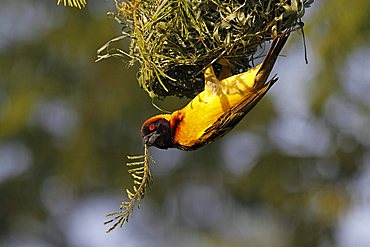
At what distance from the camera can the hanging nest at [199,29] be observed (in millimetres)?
2557

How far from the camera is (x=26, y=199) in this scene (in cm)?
968

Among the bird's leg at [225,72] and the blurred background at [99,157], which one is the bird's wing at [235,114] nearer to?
the bird's leg at [225,72]

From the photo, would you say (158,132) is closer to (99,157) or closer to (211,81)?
(211,81)

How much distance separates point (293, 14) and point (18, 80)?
23.1 ft

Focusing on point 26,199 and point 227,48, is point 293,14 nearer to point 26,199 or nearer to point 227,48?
point 227,48

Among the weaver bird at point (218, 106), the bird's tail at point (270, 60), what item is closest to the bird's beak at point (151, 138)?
the weaver bird at point (218, 106)

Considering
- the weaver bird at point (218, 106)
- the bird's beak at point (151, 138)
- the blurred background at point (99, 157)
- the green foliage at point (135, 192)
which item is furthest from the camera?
the blurred background at point (99, 157)

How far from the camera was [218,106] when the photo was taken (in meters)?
2.79

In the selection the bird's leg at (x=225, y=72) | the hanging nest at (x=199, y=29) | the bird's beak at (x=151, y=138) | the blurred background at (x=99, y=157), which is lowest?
the blurred background at (x=99, y=157)

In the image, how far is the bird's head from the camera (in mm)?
2912

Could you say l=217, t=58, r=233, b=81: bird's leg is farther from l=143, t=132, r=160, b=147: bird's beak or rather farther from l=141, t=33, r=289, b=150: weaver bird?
l=143, t=132, r=160, b=147: bird's beak

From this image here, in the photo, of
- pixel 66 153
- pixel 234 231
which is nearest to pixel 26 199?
pixel 66 153

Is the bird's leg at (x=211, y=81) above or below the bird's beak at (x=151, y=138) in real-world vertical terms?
above

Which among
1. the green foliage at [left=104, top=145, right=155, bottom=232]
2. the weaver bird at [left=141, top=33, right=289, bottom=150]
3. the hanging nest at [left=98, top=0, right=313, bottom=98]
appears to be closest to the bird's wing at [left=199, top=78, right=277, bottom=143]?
the weaver bird at [left=141, top=33, right=289, bottom=150]
